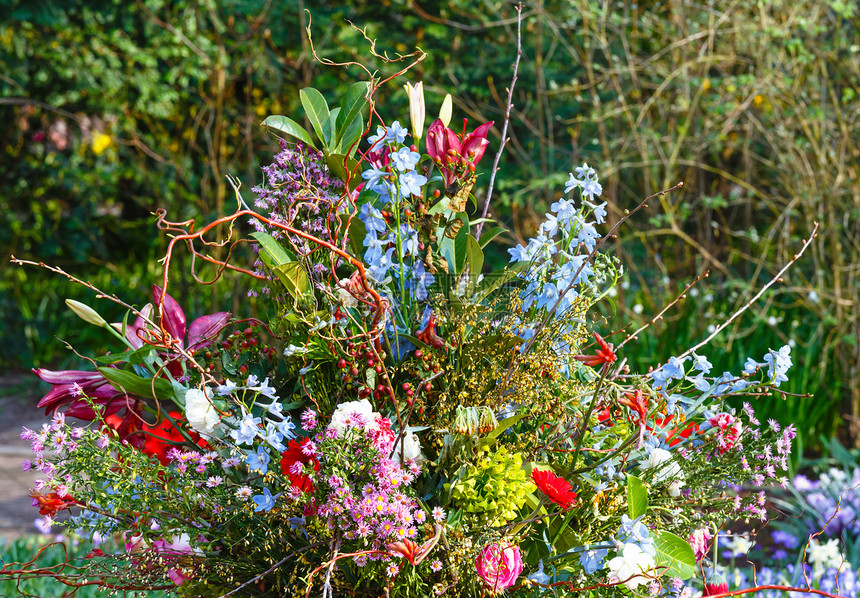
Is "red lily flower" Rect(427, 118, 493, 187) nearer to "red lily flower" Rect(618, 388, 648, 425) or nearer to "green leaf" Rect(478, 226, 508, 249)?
"green leaf" Rect(478, 226, 508, 249)

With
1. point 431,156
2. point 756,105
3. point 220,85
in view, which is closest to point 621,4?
point 756,105

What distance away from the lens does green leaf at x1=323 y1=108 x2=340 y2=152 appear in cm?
112

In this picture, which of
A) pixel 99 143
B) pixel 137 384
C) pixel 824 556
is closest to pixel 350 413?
pixel 137 384

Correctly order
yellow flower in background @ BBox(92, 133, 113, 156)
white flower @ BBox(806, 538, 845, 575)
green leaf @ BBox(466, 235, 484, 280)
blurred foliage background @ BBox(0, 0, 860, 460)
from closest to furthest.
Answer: green leaf @ BBox(466, 235, 484, 280) → white flower @ BBox(806, 538, 845, 575) → blurred foliage background @ BBox(0, 0, 860, 460) → yellow flower in background @ BBox(92, 133, 113, 156)

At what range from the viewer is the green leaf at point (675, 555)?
1.01m

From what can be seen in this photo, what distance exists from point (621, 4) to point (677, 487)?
3956mm

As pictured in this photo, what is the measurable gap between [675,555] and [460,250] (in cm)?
51

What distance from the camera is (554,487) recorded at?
941 millimetres

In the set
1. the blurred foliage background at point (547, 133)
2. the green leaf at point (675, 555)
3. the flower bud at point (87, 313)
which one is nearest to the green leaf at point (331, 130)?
the flower bud at point (87, 313)

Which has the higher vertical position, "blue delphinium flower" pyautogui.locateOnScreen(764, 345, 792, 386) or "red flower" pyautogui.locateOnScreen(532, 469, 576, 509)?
"blue delphinium flower" pyautogui.locateOnScreen(764, 345, 792, 386)

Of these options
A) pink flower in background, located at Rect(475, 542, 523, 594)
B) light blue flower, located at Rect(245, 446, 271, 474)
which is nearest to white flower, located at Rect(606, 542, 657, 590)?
pink flower in background, located at Rect(475, 542, 523, 594)

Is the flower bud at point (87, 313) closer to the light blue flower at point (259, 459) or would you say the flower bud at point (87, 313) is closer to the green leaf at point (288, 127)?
the light blue flower at point (259, 459)

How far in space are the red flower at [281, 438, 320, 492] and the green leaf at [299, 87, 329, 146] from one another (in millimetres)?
463

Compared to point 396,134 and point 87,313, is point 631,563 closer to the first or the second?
point 396,134
